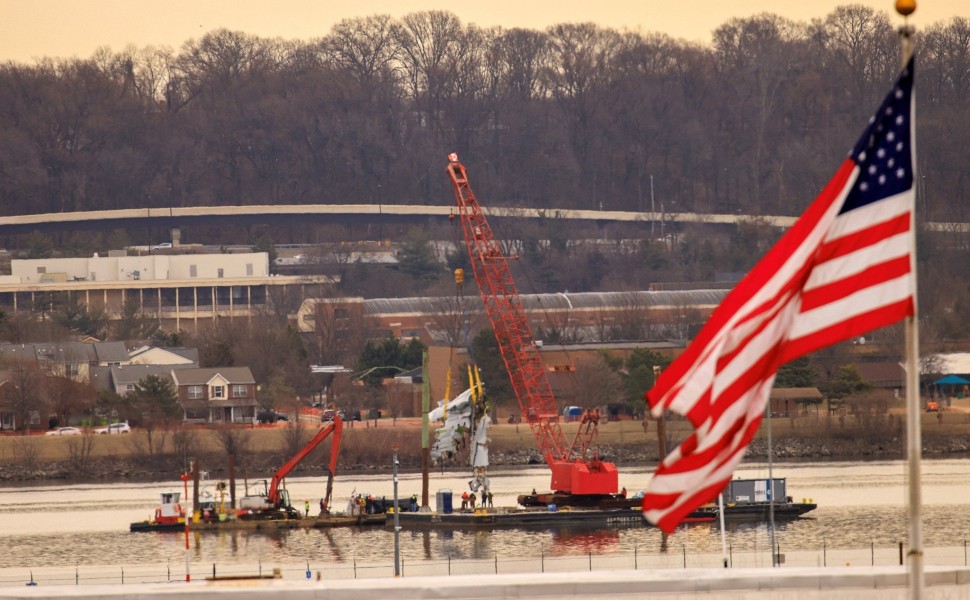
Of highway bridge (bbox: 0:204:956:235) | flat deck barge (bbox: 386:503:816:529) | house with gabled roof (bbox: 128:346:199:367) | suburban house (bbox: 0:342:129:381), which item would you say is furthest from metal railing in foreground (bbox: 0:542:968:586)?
highway bridge (bbox: 0:204:956:235)

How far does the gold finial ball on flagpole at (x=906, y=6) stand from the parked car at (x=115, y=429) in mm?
79878

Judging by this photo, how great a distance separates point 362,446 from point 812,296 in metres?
75.5

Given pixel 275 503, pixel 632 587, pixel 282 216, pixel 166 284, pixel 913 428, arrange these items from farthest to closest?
pixel 282 216 < pixel 166 284 < pixel 275 503 < pixel 632 587 < pixel 913 428

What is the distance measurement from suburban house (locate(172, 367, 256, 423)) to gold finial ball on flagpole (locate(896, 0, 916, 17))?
281ft

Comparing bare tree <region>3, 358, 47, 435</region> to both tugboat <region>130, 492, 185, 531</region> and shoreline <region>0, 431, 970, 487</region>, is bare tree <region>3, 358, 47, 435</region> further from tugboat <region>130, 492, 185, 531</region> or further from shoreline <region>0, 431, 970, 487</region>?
tugboat <region>130, 492, 185, 531</region>

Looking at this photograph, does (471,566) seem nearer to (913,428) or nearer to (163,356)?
(913,428)

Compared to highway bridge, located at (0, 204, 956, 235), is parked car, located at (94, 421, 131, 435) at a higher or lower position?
lower

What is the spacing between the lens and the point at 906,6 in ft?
52.1

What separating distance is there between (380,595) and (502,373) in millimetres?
73441

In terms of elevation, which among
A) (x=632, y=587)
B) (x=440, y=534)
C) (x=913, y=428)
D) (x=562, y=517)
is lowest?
(x=440, y=534)

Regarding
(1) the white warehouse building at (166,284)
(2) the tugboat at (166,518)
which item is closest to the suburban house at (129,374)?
(1) the white warehouse building at (166,284)

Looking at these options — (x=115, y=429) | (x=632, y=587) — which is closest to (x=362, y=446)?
(x=115, y=429)

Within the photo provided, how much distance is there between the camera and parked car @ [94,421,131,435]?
93.7 m

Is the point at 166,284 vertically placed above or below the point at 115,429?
above
